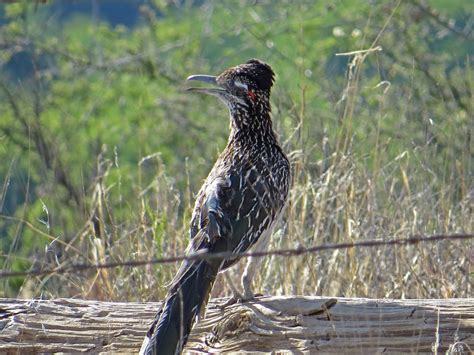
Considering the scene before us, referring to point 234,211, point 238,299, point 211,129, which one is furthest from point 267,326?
point 211,129

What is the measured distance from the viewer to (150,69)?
11.8 m

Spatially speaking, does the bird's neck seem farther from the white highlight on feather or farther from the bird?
the white highlight on feather

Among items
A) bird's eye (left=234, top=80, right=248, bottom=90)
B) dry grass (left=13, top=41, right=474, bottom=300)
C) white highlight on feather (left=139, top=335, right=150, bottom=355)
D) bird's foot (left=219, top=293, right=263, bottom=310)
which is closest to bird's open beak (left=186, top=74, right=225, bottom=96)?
bird's eye (left=234, top=80, right=248, bottom=90)

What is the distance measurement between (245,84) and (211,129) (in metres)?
4.99

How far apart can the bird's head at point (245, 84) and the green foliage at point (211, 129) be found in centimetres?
32

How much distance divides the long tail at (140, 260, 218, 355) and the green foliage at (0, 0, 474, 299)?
1373 millimetres

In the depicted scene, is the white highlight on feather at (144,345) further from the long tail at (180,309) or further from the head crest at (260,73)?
the head crest at (260,73)

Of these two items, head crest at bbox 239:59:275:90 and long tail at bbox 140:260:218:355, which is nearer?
long tail at bbox 140:260:218:355

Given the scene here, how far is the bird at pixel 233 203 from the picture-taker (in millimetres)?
4844

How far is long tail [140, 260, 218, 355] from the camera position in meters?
4.70

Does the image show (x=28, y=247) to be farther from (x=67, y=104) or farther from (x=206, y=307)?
(x=206, y=307)

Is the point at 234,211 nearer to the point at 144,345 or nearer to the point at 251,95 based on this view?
the point at 251,95

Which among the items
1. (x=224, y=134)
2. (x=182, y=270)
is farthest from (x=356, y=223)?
(x=224, y=134)

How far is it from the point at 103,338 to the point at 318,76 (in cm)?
616
